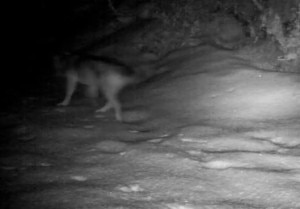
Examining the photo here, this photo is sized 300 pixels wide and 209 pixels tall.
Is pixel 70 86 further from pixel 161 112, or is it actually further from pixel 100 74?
pixel 161 112

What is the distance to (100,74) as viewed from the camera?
664cm

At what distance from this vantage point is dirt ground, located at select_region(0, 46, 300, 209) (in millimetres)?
3494

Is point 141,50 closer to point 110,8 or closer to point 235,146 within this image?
point 110,8

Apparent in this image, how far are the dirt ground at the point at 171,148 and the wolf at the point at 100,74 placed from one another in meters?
0.34

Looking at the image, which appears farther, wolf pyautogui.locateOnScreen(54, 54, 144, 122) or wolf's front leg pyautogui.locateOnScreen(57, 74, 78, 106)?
wolf's front leg pyautogui.locateOnScreen(57, 74, 78, 106)

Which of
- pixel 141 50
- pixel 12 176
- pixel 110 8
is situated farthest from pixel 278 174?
pixel 110 8

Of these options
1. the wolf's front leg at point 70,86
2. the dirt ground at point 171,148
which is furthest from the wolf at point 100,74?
the dirt ground at point 171,148

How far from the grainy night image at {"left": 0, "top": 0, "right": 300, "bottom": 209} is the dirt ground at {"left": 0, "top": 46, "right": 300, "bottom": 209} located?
0.02 metres

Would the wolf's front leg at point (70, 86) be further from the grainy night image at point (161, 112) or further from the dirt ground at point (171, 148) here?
the dirt ground at point (171, 148)

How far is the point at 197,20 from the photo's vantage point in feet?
33.1

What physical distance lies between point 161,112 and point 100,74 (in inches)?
52.9

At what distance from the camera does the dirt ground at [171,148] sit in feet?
11.5

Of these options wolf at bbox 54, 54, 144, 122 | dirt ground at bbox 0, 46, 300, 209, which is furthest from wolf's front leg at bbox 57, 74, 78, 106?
dirt ground at bbox 0, 46, 300, 209

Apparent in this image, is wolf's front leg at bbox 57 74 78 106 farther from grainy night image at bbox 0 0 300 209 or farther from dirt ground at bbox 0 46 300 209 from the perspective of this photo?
dirt ground at bbox 0 46 300 209
